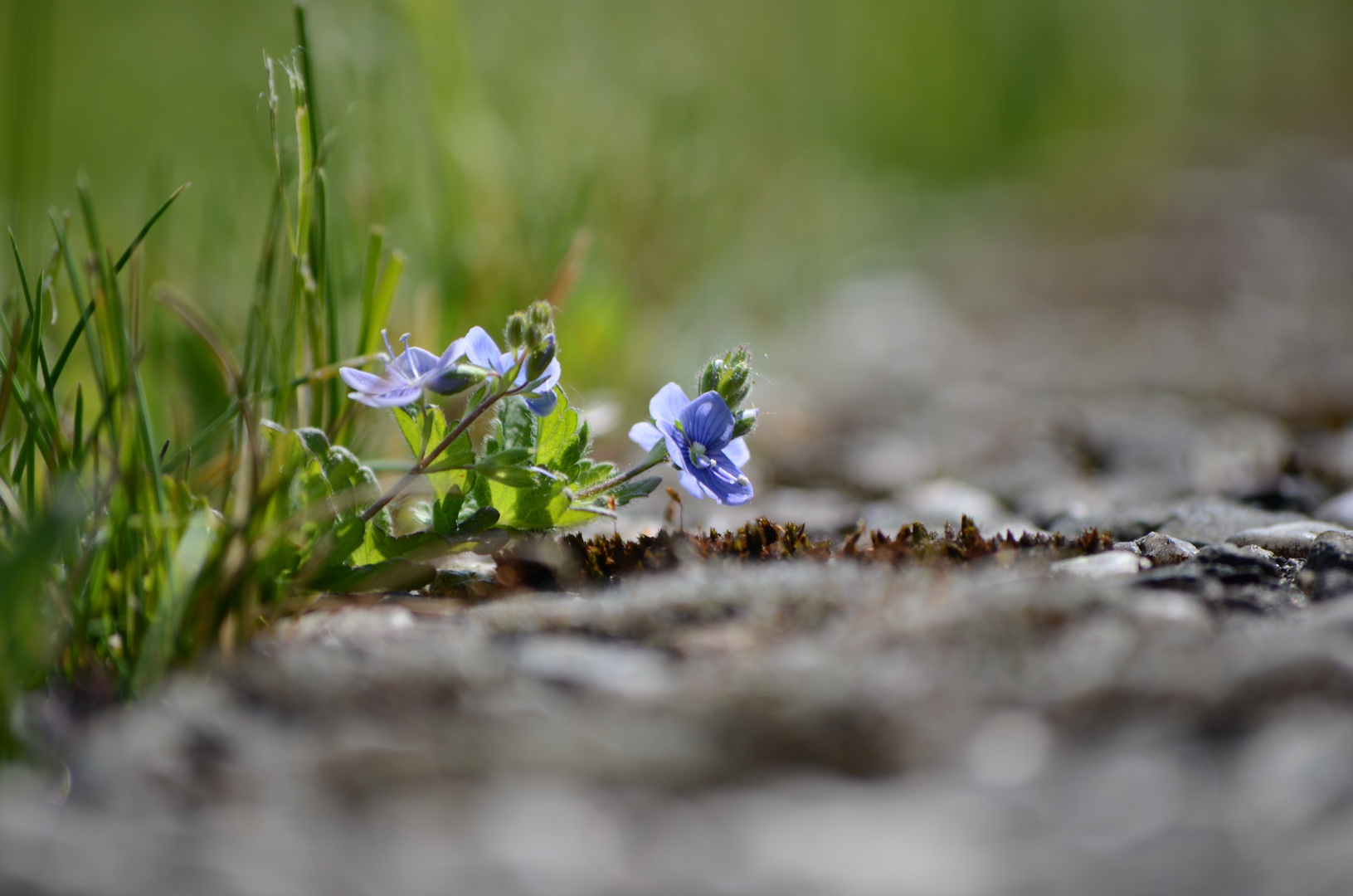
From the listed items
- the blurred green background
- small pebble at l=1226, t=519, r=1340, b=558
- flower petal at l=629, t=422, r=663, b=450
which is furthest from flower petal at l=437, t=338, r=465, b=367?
small pebble at l=1226, t=519, r=1340, b=558

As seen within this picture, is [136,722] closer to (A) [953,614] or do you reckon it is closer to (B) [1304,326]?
(A) [953,614]

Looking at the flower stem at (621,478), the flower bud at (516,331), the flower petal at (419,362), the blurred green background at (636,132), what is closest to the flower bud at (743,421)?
the flower stem at (621,478)

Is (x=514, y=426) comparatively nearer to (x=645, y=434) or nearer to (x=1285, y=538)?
(x=645, y=434)

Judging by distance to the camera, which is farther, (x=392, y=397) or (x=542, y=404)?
(x=542, y=404)

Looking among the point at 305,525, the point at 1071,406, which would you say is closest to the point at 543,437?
the point at 305,525

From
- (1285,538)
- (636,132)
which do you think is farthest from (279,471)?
(636,132)

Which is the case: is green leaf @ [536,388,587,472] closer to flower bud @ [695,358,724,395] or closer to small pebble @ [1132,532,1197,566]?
flower bud @ [695,358,724,395]
